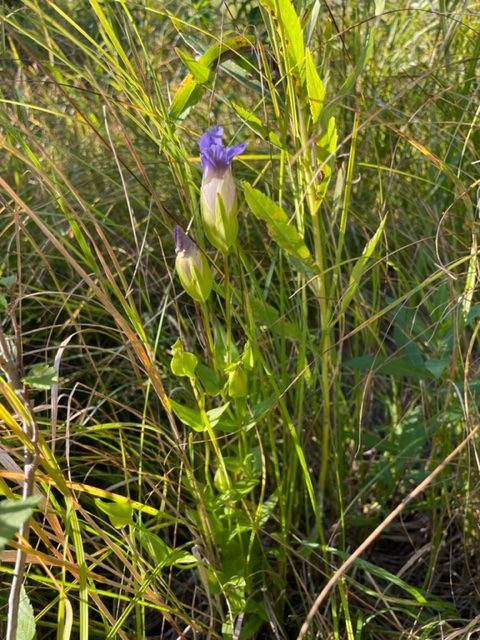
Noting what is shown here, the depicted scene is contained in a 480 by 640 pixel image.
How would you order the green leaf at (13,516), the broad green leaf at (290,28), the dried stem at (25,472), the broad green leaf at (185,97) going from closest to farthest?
the green leaf at (13,516), the dried stem at (25,472), the broad green leaf at (290,28), the broad green leaf at (185,97)

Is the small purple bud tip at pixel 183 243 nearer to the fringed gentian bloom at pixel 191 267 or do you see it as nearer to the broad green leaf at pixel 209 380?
the fringed gentian bloom at pixel 191 267

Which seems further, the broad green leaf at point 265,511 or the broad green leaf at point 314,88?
the broad green leaf at point 265,511

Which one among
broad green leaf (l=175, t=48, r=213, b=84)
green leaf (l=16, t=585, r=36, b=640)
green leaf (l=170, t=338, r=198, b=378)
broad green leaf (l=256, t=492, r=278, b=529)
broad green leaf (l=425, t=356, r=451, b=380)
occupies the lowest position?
broad green leaf (l=256, t=492, r=278, b=529)

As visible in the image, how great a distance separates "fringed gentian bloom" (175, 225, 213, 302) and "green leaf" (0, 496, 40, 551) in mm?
350

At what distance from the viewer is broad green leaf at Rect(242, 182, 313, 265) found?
77 cm

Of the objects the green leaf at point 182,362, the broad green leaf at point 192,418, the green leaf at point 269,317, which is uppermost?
the green leaf at point 182,362

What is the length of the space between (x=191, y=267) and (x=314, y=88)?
200 millimetres

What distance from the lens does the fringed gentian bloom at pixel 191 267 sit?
0.78 meters

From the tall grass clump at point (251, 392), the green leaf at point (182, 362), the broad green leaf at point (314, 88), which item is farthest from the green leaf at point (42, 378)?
the broad green leaf at point (314, 88)

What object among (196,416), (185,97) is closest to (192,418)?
(196,416)

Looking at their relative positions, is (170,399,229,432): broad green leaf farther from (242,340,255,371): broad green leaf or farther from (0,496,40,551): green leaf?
(0,496,40,551): green leaf

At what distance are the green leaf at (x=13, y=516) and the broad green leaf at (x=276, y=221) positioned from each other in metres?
0.39

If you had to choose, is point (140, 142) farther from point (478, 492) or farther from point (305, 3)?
point (478, 492)

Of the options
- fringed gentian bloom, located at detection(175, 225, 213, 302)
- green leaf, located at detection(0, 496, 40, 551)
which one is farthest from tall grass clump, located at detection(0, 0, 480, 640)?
green leaf, located at detection(0, 496, 40, 551)
